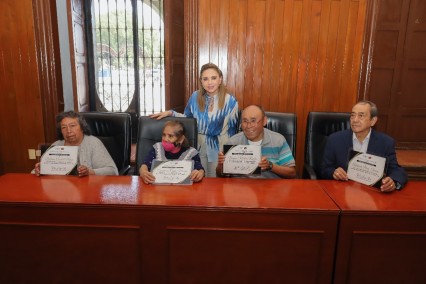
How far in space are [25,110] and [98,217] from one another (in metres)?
2.36

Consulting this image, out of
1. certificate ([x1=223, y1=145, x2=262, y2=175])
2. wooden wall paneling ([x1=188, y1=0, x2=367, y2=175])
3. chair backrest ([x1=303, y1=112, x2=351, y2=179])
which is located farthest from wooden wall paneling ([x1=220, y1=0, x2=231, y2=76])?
certificate ([x1=223, y1=145, x2=262, y2=175])

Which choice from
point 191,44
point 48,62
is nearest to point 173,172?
point 191,44

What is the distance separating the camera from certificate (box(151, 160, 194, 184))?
5.32 feet

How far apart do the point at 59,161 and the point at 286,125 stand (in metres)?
1.46

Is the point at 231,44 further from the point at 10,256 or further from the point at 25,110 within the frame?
the point at 10,256

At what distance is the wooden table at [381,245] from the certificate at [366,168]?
0.81ft

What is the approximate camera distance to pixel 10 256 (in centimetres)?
138

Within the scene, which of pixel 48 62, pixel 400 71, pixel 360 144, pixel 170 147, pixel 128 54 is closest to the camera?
pixel 170 147

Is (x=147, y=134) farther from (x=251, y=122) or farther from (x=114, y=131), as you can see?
(x=251, y=122)

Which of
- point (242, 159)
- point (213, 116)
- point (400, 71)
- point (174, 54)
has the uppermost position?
point (174, 54)

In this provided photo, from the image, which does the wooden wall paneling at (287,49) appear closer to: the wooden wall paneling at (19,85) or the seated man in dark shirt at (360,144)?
the seated man in dark shirt at (360,144)

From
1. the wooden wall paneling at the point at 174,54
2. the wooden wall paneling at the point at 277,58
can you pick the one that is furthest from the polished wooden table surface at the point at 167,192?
the wooden wall paneling at the point at 277,58

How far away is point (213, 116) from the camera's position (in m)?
2.26

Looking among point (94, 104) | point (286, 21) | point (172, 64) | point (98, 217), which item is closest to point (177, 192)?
point (98, 217)
